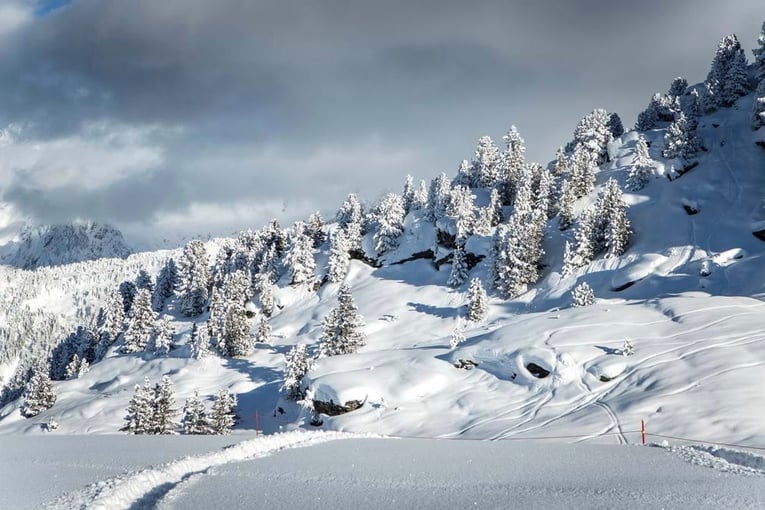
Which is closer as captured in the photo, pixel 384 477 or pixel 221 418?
pixel 384 477

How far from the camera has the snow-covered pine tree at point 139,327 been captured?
81.7 m

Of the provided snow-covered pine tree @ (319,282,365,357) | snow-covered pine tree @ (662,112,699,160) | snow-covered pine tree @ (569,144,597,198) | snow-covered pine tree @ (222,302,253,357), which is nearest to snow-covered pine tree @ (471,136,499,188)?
snow-covered pine tree @ (569,144,597,198)

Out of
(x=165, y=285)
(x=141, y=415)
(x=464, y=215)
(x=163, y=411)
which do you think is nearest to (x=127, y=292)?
(x=165, y=285)

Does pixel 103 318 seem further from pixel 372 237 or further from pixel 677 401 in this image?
pixel 677 401

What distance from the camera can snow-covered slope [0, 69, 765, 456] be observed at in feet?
105

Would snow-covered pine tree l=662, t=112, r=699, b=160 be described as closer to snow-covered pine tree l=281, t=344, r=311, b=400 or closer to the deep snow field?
the deep snow field

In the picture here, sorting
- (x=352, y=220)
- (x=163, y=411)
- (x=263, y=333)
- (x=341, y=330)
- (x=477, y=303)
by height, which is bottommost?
(x=163, y=411)

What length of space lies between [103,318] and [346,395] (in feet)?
274

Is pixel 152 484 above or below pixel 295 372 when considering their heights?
above

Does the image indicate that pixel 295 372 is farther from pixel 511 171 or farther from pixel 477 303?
pixel 511 171

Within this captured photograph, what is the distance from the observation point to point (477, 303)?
6588 cm

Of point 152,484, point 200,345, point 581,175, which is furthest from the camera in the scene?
point 581,175

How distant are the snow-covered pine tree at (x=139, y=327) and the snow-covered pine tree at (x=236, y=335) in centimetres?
1880

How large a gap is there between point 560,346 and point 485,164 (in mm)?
62648
